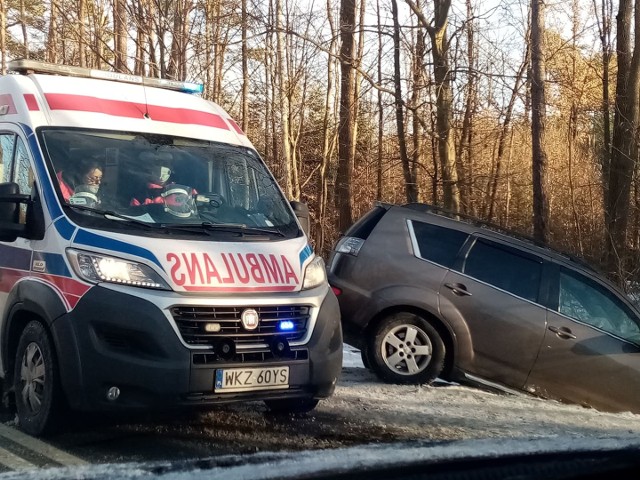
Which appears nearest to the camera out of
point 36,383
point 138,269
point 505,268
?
point 138,269

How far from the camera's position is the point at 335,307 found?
221 inches

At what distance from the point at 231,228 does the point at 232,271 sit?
56cm

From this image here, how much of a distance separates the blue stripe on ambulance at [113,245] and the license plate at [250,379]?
2.73 ft

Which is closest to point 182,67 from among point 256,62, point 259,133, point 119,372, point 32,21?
point 256,62

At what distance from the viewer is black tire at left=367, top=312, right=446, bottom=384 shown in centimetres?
717

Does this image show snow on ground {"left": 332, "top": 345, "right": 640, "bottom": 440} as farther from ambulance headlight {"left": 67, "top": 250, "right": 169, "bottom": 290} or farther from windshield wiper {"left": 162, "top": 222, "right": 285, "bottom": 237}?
ambulance headlight {"left": 67, "top": 250, "right": 169, "bottom": 290}

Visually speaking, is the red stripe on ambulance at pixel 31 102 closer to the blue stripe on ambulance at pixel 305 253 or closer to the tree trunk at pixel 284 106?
the blue stripe on ambulance at pixel 305 253

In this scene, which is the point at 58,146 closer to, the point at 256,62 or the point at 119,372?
the point at 119,372

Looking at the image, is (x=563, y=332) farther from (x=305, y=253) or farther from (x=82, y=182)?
(x=82, y=182)

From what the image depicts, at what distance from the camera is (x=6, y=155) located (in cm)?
582

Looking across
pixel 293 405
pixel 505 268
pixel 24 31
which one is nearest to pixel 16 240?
pixel 293 405

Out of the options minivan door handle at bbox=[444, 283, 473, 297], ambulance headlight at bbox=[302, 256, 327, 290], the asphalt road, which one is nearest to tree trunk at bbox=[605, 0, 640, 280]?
minivan door handle at bbox=[444, 283, 473, 297]

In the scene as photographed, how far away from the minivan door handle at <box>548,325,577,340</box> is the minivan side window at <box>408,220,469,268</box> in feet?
3.72

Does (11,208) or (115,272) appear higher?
(11,208)
